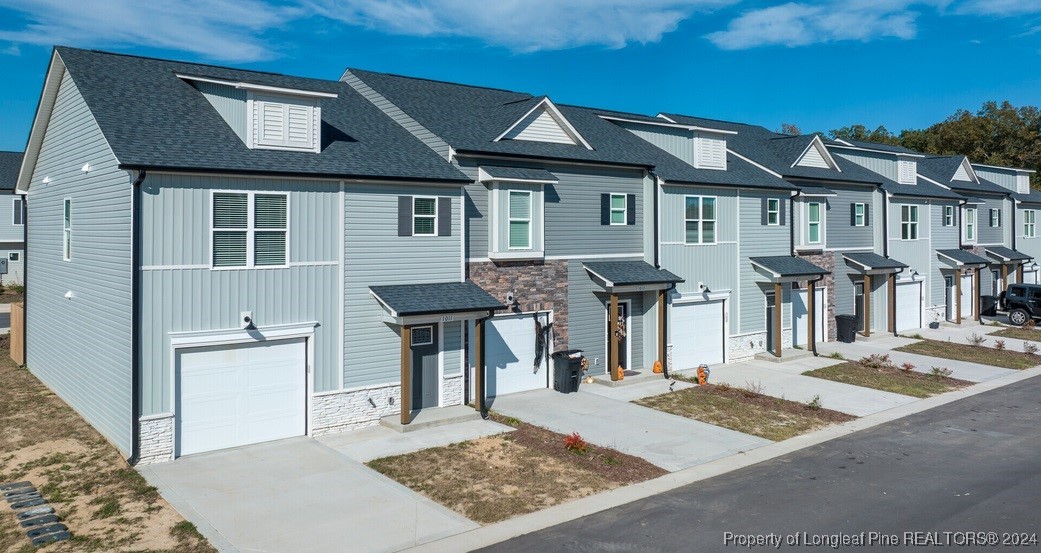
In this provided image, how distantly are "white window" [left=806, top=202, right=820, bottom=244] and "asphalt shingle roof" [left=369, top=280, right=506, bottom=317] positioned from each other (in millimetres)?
15611

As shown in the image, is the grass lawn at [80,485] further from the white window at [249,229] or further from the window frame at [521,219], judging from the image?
the window frame at [521,219]

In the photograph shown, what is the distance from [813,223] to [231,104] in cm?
2145

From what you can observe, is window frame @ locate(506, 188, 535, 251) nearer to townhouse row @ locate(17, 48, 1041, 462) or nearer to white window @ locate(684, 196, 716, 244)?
townhouse row @ locate(17, 48, 1041, 462)

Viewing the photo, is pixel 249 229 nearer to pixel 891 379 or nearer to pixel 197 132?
pixel 197 132

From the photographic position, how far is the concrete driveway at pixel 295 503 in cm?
1066

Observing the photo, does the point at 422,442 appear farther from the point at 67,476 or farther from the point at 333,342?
the point at 67,476

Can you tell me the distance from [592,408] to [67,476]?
1114cm

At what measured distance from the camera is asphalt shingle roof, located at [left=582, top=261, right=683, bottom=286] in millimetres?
21016

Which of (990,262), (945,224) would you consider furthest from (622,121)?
(990,262)

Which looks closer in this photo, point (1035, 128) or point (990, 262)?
point (990, 262)

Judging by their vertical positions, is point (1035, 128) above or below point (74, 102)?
above

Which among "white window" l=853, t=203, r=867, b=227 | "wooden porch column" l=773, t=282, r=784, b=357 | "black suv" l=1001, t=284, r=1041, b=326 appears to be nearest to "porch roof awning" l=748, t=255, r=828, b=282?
"wooden porch column" l=773, t=282, r=784, b=357

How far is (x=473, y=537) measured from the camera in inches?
421

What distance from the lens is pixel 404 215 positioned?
56.2 feet
